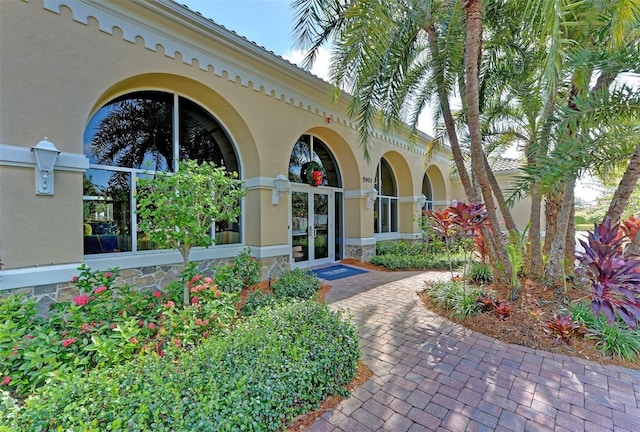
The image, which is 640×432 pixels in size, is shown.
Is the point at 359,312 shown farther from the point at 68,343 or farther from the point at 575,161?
the point at 575,161

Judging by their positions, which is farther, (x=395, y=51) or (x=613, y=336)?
(x=395, y=51)

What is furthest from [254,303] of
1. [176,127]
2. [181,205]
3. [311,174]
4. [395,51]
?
[395,51]

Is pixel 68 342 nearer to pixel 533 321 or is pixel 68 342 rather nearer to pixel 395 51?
pixel 533 321

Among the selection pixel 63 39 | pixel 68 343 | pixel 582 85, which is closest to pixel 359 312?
pixel 68 343

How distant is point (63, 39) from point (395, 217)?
11.8 metres

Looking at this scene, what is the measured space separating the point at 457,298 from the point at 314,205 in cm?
526

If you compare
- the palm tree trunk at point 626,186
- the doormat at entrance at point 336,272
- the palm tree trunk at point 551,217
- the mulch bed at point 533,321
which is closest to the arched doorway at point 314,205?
the doormat at entrance at point 336,272

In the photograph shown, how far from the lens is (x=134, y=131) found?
571 centimetres

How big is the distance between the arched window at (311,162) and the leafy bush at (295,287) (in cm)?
339

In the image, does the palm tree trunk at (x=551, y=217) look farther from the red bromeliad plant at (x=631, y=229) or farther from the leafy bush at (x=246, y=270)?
the leafy bush at (x=246, y=270)

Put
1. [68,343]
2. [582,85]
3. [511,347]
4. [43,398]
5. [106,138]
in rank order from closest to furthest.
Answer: [43,398], [68,343], [511,347], [582,85], [106,138]

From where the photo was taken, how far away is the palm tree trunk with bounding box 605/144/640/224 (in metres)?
4.54

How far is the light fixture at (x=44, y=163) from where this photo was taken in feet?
13.3

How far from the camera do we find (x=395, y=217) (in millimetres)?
12867
